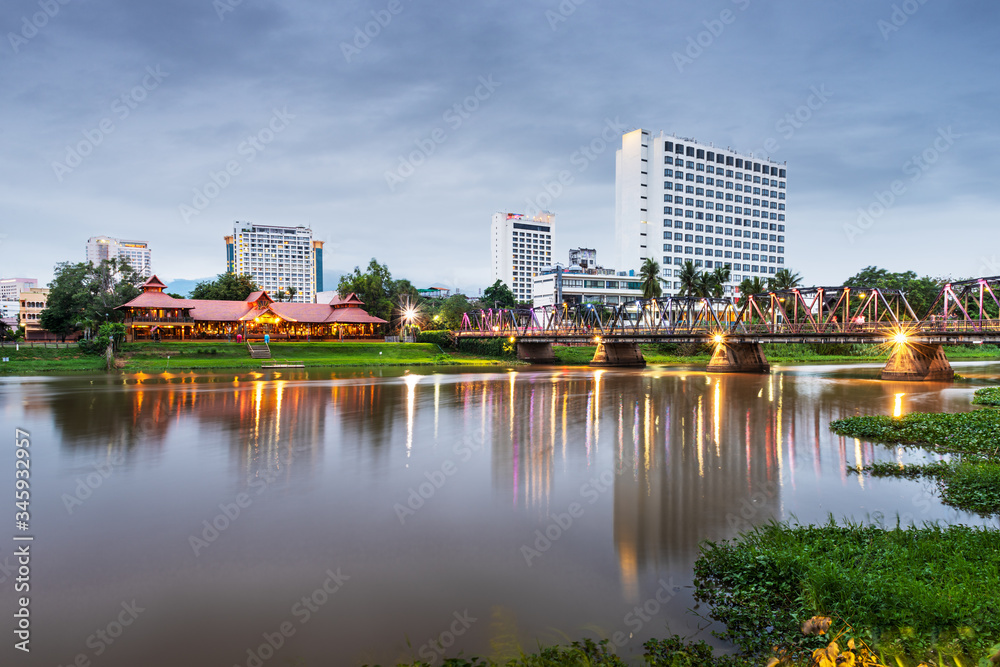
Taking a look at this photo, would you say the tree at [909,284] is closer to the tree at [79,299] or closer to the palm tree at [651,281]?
the palm tree at [651,281]

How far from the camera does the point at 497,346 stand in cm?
8762

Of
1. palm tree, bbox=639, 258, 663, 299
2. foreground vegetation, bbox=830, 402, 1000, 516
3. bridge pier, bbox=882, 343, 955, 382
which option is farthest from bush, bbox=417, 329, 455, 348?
foreground vegetation, bbox=830, 402, 1000, 516

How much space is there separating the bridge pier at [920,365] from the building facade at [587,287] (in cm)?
7803

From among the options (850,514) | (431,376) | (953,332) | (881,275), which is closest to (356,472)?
(850,514)

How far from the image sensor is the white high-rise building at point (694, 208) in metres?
126

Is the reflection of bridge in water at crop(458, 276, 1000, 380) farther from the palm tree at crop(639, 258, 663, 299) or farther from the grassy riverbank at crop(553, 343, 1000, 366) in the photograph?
the palm tree at crop(639, 258, 663, 299)

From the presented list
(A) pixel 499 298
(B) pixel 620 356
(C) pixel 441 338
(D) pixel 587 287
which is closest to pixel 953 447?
(B) pixel 620 356

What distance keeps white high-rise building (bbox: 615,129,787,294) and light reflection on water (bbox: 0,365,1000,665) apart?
102085 millimetres

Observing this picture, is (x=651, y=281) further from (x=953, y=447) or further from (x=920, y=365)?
(x=953, y=447)

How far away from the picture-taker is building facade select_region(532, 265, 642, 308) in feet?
417

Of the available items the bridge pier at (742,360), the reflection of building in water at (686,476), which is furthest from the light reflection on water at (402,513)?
the bridge pier at (742,360)

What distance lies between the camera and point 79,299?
3184 inches

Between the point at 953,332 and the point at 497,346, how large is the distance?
57165 millimetres

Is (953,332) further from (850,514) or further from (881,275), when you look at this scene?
(881,275)
